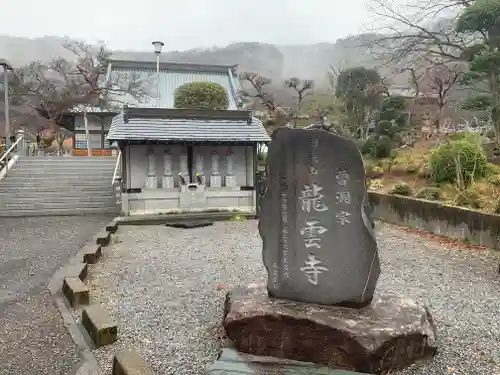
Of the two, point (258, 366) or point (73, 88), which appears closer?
point (258, 366)

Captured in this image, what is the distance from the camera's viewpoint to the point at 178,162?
11664mm

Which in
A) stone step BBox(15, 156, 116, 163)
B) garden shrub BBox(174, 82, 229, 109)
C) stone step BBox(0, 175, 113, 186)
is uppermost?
garden shrub BBox(174, 82, 229, 109)

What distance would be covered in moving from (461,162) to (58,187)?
43.1 feet

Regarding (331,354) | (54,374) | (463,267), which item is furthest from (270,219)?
(463,267)

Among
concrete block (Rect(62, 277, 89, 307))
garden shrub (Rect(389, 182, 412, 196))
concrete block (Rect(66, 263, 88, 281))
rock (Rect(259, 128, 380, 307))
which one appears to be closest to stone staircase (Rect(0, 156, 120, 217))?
concrete block (Rect(66, 263, 88, 281))

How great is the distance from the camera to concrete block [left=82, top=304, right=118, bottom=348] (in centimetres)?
377

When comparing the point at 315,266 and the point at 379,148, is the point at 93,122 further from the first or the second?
the point at 315,266

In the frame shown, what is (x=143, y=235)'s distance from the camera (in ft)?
30.8

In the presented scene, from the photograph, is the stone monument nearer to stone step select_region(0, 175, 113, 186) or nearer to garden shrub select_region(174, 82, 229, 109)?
garden shrub select_region(174, 82, 229, 109)

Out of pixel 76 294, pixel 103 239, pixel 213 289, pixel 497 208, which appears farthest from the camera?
pixel 497 208

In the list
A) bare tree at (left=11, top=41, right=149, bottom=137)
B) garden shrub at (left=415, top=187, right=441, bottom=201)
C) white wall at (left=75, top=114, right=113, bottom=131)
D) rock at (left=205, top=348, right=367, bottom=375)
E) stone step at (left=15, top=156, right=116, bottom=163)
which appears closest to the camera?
rock at (left=205, top=348, right=367, bottom=375)

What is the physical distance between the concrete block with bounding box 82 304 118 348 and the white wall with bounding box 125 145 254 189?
751cm

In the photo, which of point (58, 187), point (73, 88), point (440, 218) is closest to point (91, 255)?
point (440, 218)

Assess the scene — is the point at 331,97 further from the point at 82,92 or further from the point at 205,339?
the point at 205,339
